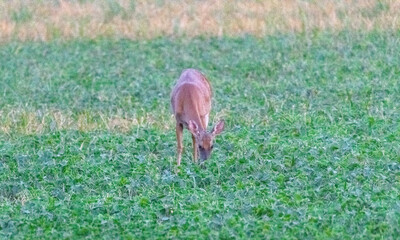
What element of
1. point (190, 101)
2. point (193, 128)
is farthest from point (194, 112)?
point (193, 128)

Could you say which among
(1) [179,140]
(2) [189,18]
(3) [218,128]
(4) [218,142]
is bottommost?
(2) [189,18]

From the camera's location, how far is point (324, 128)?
12.6m

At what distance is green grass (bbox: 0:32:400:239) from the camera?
8883 mm

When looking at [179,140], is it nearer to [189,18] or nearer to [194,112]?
[194,112]

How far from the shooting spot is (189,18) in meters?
20.6

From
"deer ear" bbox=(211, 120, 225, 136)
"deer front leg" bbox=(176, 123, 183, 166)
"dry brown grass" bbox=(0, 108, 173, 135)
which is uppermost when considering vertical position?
"deer ear" bbox=(211, 120, 225, 136)

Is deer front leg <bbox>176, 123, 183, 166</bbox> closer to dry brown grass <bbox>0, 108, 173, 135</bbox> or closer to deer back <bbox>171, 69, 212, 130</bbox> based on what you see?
deer back <bbox>171, 69, 212, 130</bbox>

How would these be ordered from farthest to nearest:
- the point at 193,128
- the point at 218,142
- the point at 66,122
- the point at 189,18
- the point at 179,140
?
the point at 189,18, the point at 66,122, the point at 218,142, the point at 179,140, the point at 193,128

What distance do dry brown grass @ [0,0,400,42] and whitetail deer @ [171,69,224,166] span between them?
23.3 feet

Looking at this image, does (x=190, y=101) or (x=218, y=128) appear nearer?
(x=218, y=128)

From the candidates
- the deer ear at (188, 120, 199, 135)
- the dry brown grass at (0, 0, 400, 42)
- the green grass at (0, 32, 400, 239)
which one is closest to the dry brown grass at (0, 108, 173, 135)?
the green grass at (0, 32, 400, 239)

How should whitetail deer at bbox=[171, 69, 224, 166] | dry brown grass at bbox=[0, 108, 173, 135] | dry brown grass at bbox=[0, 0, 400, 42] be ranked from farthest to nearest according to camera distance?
1. dry brown grass at bbox=[0, 0, 400, 42]
2. dry brown grass at bbox=[0, 108, 173, 135]
3. whitetail deer at bbox=[171, 69, 224, 166]

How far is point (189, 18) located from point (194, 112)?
9.18 m

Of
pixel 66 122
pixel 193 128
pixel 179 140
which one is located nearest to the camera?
pixel 193 128
